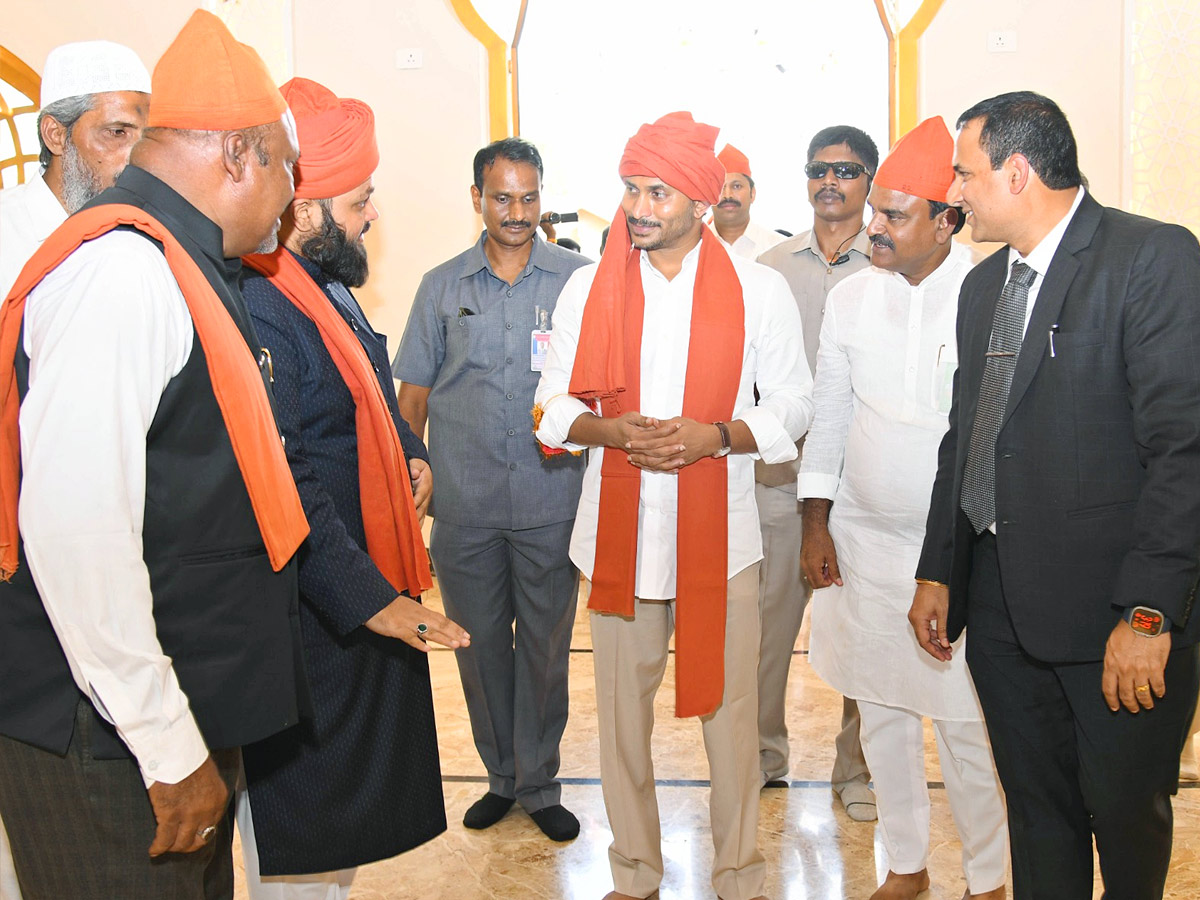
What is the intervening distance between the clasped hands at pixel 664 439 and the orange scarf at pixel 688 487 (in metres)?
0.09

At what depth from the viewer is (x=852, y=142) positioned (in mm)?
3529

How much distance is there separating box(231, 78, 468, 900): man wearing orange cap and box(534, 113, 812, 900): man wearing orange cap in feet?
1.86

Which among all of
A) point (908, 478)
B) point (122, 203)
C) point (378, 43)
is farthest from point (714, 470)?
point (378, 43)

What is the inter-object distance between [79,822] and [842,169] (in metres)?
2.96

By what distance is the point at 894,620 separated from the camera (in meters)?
2.77

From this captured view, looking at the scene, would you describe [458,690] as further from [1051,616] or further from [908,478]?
[1051,616]

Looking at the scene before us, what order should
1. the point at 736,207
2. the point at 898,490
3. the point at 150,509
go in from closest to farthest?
1. the point at 150,509
2. the point at 898,490
3. the point at 736,207

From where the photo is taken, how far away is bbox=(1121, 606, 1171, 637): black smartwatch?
1.81 m

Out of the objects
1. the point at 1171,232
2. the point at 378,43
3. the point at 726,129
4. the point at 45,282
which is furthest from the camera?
the point at 726,129

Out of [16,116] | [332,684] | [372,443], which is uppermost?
[16,116]

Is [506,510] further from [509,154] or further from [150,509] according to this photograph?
[150,509]

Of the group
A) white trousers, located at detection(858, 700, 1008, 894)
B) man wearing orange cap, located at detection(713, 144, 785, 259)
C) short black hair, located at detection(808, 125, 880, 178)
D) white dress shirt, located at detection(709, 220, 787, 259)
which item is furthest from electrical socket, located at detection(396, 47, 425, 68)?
white trousers, located at detection(858, 700, 1008, 894)

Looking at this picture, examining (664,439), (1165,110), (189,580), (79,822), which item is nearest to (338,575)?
(189,580)

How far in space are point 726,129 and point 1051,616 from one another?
790 cm
